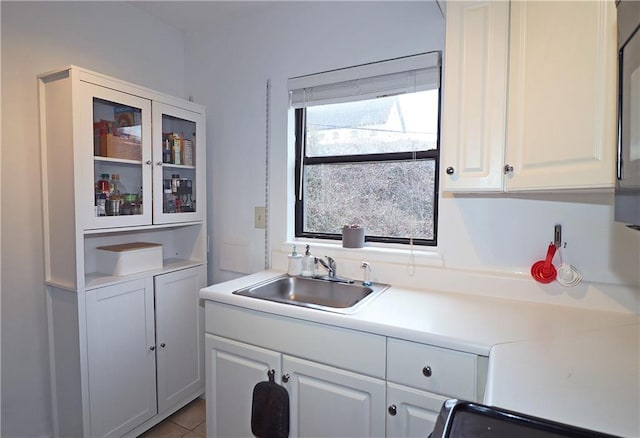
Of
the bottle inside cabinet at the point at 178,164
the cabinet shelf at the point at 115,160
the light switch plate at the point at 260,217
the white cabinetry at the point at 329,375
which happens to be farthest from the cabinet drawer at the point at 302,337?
the cabinet shelf at the point at 115,160

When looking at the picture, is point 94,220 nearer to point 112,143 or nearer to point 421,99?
point 112,143

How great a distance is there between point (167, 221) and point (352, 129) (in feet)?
4.01

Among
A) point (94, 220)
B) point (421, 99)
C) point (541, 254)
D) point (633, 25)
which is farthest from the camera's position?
point (421, 99)

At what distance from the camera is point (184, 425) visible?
2023 millimetres

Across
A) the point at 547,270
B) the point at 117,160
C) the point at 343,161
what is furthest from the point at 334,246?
the point at 117,160

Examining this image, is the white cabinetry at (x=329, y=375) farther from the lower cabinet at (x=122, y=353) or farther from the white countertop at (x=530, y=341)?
the lower cabinet at (x=122, y=353)

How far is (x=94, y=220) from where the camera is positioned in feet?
5.45

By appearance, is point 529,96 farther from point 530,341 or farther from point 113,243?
point 113,243

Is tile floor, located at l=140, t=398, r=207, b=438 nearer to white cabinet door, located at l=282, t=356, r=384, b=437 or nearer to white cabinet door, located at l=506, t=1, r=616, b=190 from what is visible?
white cabinet door, located at l=282, t=356, r=384, b=437

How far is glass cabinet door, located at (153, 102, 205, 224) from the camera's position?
76.5 inches

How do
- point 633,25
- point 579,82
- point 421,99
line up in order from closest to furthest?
point 633,25
point 579,82
point 421,99

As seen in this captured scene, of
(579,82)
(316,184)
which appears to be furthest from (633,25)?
(316,184)

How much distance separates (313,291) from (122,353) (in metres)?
1.05

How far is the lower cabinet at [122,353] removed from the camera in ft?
5.41
